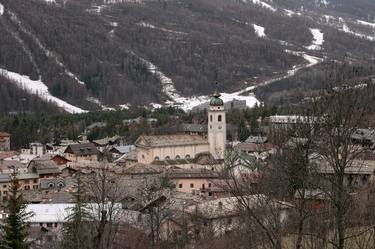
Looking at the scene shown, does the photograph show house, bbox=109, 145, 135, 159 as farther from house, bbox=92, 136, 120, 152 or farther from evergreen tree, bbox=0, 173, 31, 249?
evergreen tree, bbox=0, 173, 31, 249

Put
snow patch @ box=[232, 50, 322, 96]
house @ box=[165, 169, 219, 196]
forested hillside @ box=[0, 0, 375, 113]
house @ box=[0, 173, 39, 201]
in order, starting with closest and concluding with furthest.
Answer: house @ box=[165, 169, 219, 196], house @ box=[0, 173, 39, 201], forested hillside @ box=[0, 0, 375, 113], snow patch @ box=[232, 50, 322, 96]

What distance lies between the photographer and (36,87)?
135375mm

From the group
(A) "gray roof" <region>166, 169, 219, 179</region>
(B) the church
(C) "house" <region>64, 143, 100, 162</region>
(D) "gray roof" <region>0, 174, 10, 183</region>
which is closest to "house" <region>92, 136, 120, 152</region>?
(C) "house" <region>64, 143, 100, 162</region>

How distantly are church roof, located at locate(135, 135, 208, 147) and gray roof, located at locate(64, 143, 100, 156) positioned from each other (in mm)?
7117

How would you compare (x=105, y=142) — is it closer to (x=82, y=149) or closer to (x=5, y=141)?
(x=82, y=149)

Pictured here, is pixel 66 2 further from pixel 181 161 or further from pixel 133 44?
pixel 181 161

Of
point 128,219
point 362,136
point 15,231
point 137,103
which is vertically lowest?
point 137,103

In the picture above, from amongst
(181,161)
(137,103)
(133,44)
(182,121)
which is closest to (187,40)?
(133,44)

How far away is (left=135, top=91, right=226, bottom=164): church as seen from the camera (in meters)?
53.6

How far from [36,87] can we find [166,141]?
85.1 metres

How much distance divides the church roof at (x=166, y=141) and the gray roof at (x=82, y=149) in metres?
7.12

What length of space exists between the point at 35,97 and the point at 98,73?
23143 mm

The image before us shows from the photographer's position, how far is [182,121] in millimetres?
77188

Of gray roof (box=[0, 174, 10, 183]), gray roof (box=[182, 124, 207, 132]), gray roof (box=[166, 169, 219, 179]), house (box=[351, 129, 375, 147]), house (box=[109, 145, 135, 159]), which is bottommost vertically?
house (box=[109, 145, 135, 159])
